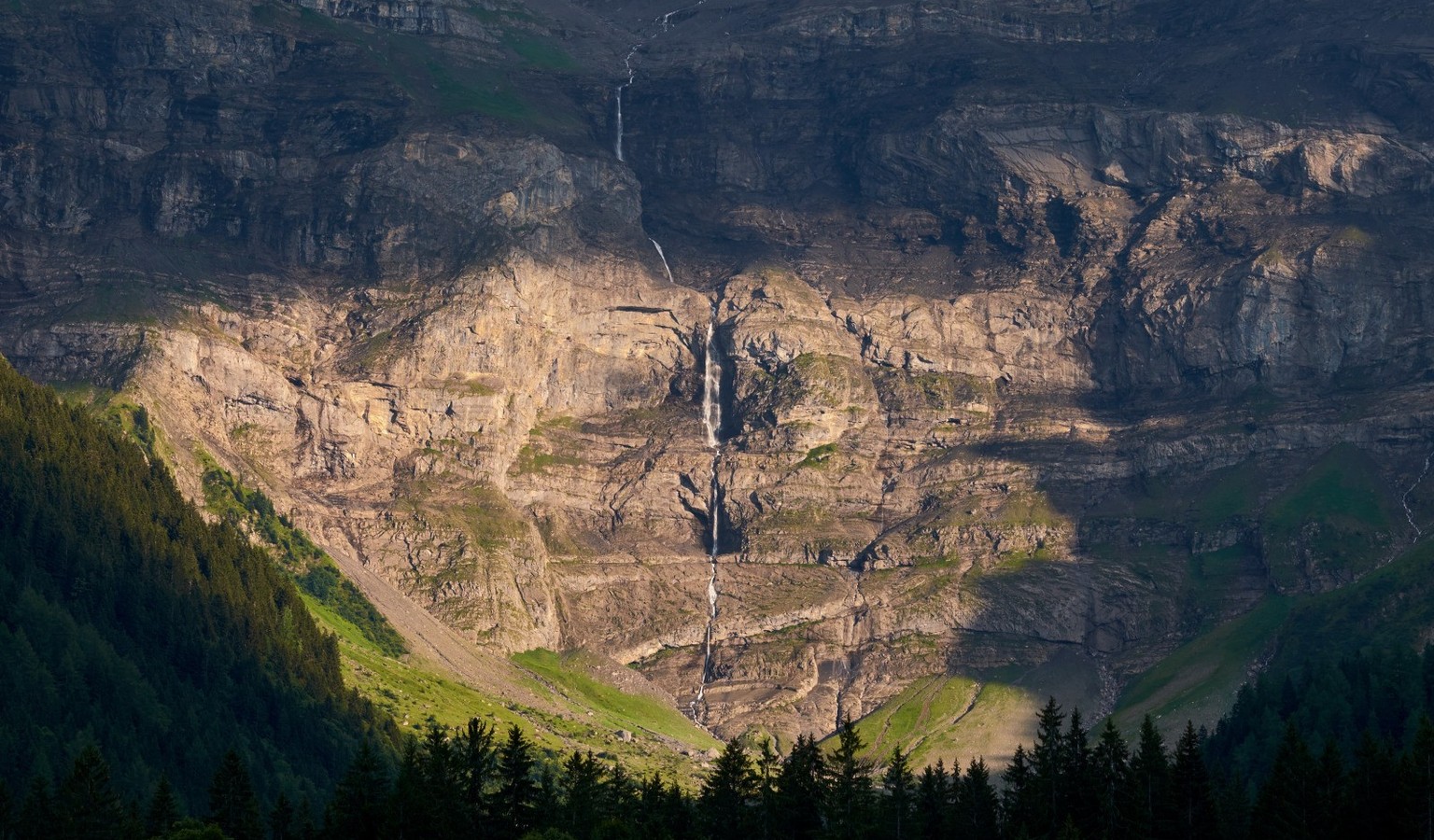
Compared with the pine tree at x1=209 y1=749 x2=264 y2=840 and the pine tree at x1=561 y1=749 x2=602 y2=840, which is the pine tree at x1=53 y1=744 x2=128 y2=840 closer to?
the pine tree at x1=209 y1=749 x2=264 y2=840

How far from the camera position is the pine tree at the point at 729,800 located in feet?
572

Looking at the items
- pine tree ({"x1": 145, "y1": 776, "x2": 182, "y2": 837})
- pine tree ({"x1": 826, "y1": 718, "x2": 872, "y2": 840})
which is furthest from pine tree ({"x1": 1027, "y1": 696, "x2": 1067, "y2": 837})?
pine tree ({"x1": 145, "y1": 776, "x2": 182, "y2": 837})

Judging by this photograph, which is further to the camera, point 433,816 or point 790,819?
point 790,819

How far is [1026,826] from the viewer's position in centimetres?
17138

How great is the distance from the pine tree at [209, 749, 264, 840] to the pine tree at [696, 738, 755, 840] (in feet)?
117

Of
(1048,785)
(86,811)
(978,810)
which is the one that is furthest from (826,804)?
(86,811)

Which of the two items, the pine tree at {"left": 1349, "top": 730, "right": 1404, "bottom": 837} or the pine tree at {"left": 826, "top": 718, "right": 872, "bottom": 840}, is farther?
the pine tree at {"left": 826, "top": 718, "right": 872, "bottom": 840}

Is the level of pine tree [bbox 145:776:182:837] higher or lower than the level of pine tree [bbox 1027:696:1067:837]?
lower

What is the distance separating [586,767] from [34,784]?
154 ft

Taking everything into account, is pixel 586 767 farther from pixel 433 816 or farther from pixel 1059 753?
pixel 1059 753

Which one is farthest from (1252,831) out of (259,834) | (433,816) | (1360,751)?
(259,834)

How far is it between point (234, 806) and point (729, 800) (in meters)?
39.3

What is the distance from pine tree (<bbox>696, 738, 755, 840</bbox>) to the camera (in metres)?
174

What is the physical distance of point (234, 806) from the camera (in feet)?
566
